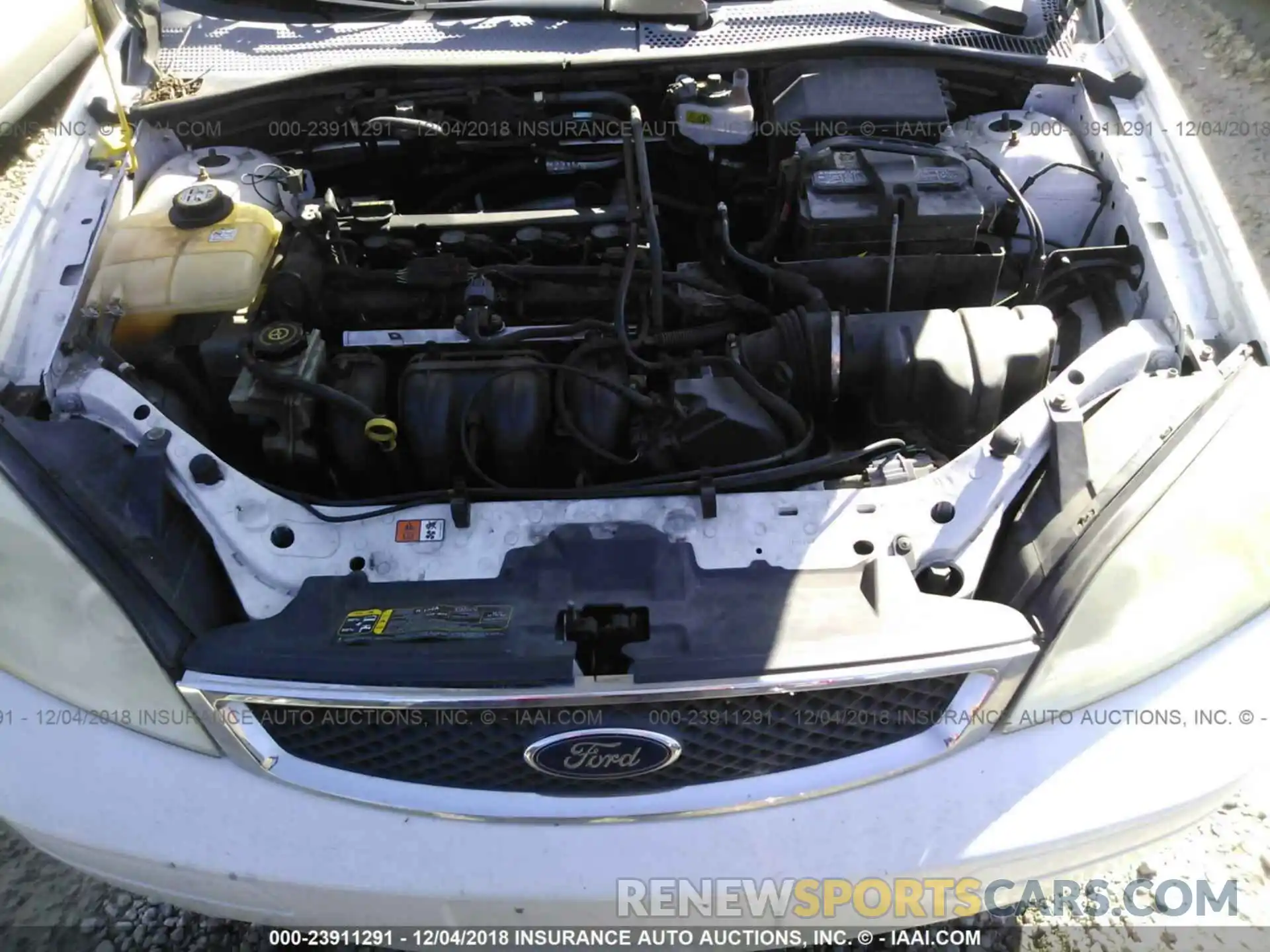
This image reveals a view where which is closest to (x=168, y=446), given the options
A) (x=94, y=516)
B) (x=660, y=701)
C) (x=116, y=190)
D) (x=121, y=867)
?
(x=94, y=516)

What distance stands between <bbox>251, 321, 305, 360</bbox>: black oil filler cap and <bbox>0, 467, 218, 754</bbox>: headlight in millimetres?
488

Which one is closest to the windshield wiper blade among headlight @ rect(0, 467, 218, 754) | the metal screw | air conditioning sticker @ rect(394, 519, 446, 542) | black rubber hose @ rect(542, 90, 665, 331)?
black rubber hose @ rect(542, 90, 665, 331)

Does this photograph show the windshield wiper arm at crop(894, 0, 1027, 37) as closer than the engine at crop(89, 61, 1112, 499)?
No

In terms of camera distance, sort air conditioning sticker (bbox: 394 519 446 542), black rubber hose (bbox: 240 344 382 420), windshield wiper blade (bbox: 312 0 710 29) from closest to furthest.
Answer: air conditioning sticker (bbox: 394 519 446 542) → black rubber hose (bbox: 240 344 382 420) → windshield wiper blade (bbox: 312 0 710 29)

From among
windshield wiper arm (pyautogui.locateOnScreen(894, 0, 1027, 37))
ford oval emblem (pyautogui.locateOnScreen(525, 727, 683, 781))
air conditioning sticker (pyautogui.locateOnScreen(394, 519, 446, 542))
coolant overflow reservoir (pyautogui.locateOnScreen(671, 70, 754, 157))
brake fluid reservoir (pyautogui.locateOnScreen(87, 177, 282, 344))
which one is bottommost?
ford oval emblem (pyautogui.locateOnScreen(525, 727, 683, 781))

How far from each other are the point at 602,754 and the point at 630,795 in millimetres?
97

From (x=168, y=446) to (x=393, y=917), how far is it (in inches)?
35.7

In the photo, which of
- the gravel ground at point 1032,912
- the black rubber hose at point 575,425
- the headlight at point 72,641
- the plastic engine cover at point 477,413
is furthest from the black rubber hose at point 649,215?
the gravel ground at point 1032,912

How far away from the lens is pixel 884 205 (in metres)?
2.00

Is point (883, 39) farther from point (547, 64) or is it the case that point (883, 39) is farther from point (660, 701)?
point (660, 701)

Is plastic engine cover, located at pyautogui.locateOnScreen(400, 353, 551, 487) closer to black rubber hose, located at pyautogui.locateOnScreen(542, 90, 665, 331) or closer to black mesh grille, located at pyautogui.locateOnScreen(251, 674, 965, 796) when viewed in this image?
black rubber hose, located at pyautogui.locateOnScreen(542, 90, 665, 331)

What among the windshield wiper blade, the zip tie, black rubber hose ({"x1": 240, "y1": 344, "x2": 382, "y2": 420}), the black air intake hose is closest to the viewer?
black rubber hose ({"x1": 240, "y1": 344, "x2": 382, "y2": 420})

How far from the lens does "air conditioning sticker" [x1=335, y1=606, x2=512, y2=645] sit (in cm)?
140

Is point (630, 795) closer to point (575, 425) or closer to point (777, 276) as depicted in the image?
point (575, 425)
